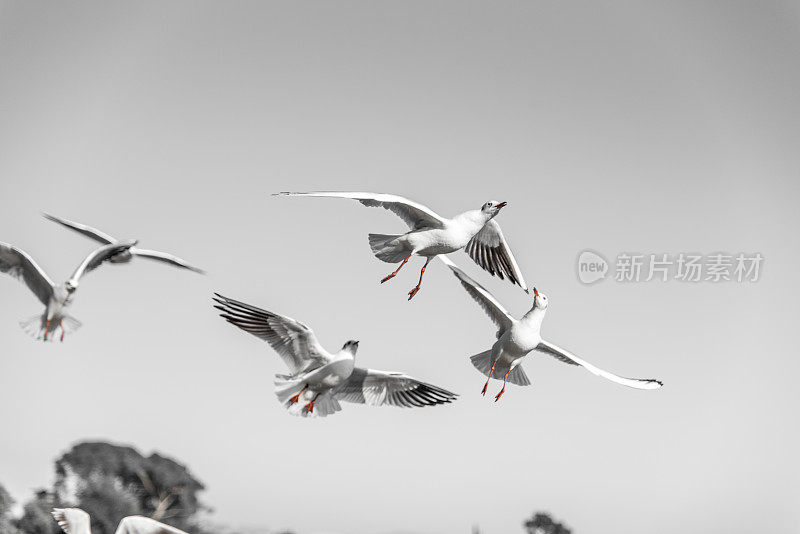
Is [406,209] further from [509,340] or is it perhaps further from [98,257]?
[98,257]

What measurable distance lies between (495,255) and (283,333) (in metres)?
2.39

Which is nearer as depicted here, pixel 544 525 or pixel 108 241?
pixel 108 241

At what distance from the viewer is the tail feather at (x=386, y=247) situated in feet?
27.4

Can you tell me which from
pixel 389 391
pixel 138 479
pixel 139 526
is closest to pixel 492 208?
pixel 389 391

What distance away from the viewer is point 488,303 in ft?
28.8

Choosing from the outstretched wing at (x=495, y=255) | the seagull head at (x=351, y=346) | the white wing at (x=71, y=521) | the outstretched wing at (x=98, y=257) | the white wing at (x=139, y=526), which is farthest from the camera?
the outstretched wing at (x=98, y=257)

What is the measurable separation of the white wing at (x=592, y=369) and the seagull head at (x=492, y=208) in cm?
134

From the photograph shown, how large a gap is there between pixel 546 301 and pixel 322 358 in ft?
7.33

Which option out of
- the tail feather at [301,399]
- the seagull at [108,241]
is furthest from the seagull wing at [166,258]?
the tail feather at [301,399]

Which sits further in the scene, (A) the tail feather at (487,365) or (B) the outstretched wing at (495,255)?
(B) the outstretched wing at (495,255)

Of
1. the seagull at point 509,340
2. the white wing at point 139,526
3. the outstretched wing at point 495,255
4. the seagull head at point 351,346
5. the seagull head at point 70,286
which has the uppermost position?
the outstretched wing at point 495,255

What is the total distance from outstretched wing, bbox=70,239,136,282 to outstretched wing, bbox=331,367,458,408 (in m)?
4.50

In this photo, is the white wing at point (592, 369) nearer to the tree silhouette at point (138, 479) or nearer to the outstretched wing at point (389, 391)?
the outstretched wing at point (389, 391)

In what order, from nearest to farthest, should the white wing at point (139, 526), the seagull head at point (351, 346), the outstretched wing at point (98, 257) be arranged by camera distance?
1. the white wing at point (139, 526)
2. the seagull head at point (351, 346)
3. the outstretched wing at point (98, 257)
